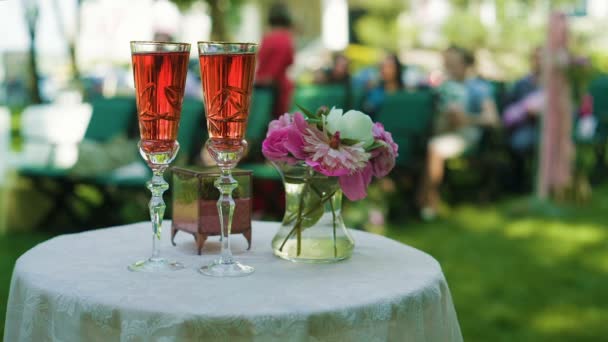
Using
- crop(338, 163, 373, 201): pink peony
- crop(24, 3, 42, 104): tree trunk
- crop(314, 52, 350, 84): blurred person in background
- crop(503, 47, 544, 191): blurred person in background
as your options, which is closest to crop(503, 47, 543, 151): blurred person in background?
crop(503, 47, 544, 191): blurred person in background

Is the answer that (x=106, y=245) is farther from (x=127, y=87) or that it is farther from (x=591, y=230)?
(x=127, y=87)

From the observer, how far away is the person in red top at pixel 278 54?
7609 millimetres

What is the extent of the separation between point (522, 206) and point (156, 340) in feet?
21.3

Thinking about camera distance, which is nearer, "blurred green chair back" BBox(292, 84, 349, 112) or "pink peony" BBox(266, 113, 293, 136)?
"pink peony" BBox(266, 113, 293, 136)

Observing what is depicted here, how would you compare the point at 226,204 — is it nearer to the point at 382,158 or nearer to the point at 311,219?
the point at 311,219

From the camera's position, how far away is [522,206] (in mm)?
7641

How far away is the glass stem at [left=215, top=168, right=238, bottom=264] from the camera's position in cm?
184

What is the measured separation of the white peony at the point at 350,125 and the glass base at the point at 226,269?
35 cm

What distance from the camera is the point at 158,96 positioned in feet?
5.81

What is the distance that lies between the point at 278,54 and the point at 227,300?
620 centimetres

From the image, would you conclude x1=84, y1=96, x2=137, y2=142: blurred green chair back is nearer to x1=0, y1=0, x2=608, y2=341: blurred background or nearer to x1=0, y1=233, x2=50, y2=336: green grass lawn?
x1=0, y1=0, x2=608, y2=341: blurred background

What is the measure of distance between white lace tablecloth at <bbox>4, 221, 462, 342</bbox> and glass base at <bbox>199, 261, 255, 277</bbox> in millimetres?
30

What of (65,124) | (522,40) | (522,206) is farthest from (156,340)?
(522,40)

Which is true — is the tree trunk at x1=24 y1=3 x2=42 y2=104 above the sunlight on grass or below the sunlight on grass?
above
